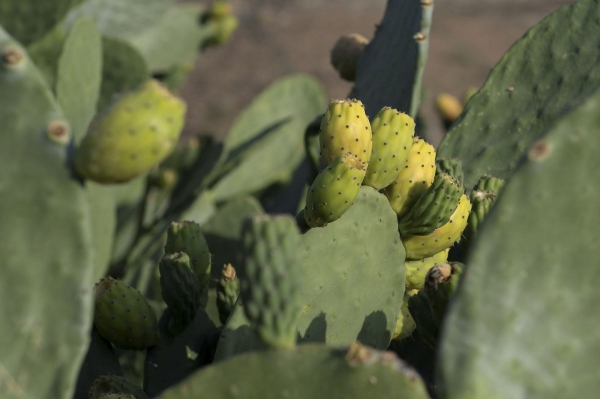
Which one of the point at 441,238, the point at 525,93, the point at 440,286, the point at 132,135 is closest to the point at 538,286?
the point at 440,286

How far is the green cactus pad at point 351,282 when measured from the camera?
1.27 meters

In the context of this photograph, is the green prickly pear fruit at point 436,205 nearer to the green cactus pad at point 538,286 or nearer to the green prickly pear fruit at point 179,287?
the green cactus pad at point 538,286

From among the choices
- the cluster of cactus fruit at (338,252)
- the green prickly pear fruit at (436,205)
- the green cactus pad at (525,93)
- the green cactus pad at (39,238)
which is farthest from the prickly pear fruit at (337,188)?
the green cactus pad at (525,93)

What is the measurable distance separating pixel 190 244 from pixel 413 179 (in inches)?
18.5

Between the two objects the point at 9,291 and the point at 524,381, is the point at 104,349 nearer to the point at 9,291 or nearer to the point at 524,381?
the point at 9,291

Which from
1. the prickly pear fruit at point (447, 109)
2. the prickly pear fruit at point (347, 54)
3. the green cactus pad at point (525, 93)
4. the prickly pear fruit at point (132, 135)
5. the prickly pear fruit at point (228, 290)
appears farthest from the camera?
the prickly pear fruit at point (447, 109)

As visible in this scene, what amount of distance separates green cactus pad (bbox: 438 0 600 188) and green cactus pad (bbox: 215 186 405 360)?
0.55 metres

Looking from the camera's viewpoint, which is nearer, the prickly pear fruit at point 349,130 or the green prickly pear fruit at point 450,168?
the prickly pear fruit at point 349,130

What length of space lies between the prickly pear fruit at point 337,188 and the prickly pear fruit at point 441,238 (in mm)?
266

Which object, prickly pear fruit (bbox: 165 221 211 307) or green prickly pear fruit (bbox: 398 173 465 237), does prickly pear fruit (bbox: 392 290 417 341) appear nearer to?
green prickly pear fruit (bbox: 398 173 465 237)

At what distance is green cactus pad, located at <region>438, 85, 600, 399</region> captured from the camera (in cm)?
92

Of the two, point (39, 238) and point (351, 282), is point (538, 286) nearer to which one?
point (351, 282)

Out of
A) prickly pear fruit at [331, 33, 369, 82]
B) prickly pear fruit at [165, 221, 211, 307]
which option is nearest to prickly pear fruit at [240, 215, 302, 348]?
prickly pear fruit at [165, 221, 211, 307]

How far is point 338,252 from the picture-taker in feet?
4.27
